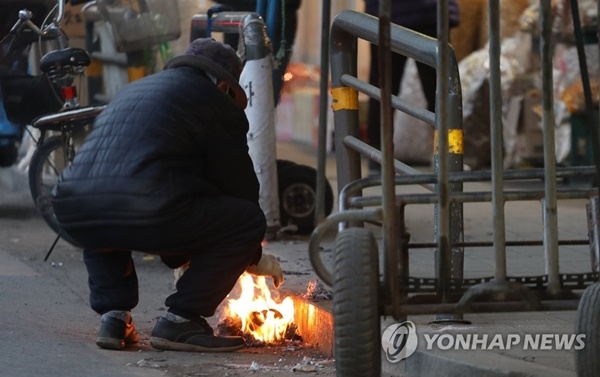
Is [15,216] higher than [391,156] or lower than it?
lower

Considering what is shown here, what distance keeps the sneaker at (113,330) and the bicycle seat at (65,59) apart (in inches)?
95.6

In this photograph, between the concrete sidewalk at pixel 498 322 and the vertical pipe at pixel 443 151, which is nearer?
the vertical pipe at pixel 443 151

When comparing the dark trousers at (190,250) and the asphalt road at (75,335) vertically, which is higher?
the dark trousers at (190,250)

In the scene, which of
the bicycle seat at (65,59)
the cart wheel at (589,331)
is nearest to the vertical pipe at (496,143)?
the cart wheel at (589,331)

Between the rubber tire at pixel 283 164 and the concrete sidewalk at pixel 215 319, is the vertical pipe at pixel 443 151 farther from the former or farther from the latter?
the rubber tire at pixel 283 164

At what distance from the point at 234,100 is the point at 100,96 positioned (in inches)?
153

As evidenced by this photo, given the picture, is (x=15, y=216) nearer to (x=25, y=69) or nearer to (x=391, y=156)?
(x=25, y=69)

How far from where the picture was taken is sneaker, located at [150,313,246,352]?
511 centimetres

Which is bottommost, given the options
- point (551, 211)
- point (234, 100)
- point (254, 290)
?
point (254, 290)

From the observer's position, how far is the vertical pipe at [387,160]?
3.96m

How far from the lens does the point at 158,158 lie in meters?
4.88

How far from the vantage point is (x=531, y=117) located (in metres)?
9.84

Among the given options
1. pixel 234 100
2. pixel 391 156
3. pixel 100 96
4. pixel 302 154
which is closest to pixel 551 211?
pixel 391 156

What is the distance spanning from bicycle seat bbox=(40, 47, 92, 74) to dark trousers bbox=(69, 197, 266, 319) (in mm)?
2298
